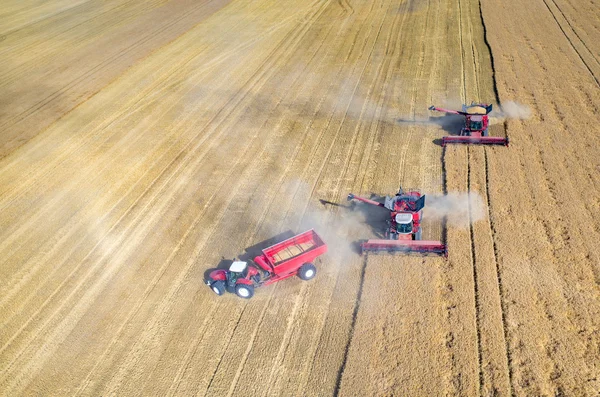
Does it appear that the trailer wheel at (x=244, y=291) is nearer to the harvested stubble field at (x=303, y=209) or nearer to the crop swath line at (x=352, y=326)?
the harvested stubble field at (x=303, y=209)

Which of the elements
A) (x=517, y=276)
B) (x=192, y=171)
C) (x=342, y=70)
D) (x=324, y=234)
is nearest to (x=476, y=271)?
(x=517, y=276)

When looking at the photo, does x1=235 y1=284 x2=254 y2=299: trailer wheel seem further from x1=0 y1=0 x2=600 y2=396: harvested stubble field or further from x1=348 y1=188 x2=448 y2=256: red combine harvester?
x1=348 y1=188 x2=448 y2=256: red combine harvester

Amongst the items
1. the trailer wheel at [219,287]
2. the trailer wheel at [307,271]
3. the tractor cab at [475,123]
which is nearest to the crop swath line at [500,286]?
the tractor cab at [475,123]

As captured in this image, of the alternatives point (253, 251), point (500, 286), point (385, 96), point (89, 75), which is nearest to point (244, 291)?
point (253, 251)

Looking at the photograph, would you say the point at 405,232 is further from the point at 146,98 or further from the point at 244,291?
the point at 146,98

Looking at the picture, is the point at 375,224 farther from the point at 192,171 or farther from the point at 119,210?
the point at 119,210
